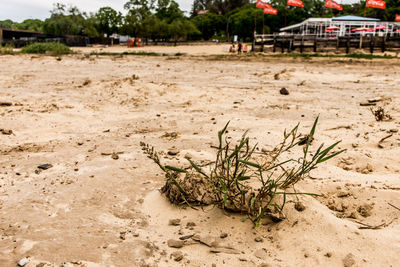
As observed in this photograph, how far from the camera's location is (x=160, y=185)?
8.75 feet

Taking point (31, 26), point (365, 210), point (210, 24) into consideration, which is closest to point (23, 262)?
point (365, 210)

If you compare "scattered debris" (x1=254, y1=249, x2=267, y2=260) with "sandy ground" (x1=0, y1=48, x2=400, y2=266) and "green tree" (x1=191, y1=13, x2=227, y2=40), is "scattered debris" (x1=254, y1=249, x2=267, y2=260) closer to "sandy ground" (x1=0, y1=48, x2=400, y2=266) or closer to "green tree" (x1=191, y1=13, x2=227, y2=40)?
"sandy ground" (x1=0, y1=48, x2=400, y2=266)

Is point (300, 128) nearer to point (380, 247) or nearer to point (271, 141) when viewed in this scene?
point (271, 141)

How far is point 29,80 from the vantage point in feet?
27.5

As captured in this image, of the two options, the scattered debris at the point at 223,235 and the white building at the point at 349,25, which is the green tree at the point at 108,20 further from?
the scattered debris at the point at 223,235

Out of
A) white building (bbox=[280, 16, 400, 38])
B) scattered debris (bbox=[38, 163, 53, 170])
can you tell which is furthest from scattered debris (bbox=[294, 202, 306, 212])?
white building (bbox=[280, 16, 400, 38])

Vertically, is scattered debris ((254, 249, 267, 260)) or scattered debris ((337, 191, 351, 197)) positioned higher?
scattered debris ((337, 191, 351, 197))

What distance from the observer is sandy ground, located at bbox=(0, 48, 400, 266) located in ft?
5.81

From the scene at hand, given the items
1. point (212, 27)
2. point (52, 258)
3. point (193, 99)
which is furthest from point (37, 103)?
point (212, 27)

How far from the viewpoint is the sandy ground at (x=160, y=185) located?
5.81 ft

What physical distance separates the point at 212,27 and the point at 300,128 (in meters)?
78.1

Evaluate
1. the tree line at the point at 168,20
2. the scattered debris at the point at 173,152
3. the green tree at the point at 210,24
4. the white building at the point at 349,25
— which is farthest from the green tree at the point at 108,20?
the scattered debris at the point at 173,152

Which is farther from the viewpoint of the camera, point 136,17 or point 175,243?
point 136,17

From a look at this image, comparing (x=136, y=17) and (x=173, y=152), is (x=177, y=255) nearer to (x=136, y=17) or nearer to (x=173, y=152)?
(x=173, y=152)
